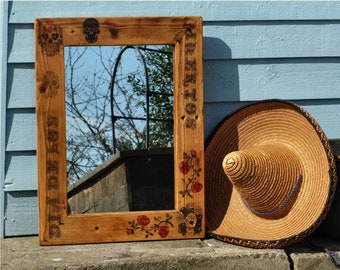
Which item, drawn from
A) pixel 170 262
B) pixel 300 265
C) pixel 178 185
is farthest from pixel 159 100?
pixel 300 265

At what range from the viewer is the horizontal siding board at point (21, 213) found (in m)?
3.09

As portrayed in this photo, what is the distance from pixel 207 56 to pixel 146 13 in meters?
0.38

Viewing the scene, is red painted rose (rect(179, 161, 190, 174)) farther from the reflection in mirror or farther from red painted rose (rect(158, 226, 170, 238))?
red painted rose (rect(158, 226, 170, 238))

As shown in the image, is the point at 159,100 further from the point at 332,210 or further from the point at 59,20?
the point at 332,210

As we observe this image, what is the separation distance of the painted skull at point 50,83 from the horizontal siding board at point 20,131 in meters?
0.22

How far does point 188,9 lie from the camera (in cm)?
319

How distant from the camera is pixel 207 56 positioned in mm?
3184

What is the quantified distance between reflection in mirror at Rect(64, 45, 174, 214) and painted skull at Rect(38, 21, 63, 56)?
56mm

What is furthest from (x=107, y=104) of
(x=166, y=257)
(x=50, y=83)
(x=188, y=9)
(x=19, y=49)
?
(x=166, y=257)

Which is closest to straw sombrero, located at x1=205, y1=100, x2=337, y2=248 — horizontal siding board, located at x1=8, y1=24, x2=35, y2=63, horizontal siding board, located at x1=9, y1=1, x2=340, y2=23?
horizontal siding board, located at x1=9, y1=1, x2=340, y2=23

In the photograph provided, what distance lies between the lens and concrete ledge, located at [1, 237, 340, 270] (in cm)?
258

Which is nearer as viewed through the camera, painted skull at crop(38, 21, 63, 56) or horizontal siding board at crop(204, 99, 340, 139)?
painted skull at crop(38, 21, 63, 56)

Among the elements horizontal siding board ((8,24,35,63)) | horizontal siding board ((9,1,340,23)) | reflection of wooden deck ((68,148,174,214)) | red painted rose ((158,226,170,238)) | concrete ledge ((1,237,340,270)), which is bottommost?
concrete ledge ((1,237,340,270))

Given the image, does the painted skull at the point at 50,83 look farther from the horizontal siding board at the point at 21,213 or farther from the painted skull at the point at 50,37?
the horizontal siding board at the point at 21,213
